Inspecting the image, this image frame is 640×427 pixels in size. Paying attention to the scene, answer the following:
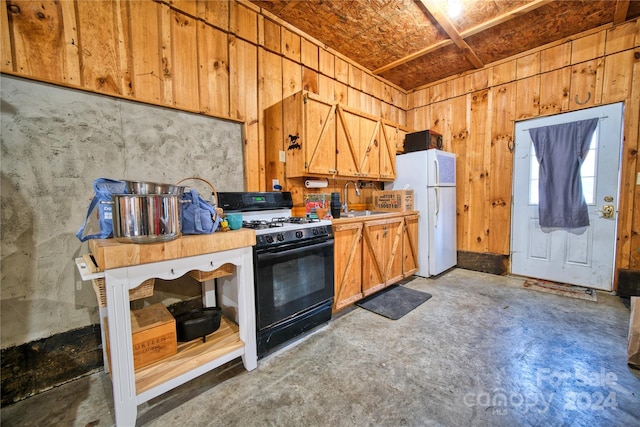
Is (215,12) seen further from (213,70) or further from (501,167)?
(501,167)

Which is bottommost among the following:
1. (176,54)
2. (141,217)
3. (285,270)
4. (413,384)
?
(413,384)

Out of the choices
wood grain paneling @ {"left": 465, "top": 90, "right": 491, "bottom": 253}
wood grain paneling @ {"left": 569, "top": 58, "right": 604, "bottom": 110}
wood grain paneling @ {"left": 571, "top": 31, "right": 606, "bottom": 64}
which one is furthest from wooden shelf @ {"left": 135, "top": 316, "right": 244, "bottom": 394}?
wood grain paneling @ {"left": 571, "top": 31, "right": 606, "bottom": 64}

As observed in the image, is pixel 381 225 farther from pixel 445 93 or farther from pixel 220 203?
pixel 445 93

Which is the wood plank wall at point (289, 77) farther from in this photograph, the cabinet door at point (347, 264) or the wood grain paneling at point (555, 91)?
the cabinet door at point (347, 264)

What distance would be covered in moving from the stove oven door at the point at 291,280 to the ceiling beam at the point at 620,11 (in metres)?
3.79

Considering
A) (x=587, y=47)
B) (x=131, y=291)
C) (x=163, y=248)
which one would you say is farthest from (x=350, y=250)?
(x=587, y=47)

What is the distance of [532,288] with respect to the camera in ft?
10.8

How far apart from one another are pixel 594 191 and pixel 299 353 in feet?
13.0

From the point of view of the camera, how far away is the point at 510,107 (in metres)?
3.70

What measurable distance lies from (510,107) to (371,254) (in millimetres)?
3041

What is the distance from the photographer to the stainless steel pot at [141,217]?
1.29 metres

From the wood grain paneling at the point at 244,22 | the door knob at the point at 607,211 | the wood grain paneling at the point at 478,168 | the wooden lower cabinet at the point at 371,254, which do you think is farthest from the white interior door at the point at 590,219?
the wood grain paneling at the point at 244,22

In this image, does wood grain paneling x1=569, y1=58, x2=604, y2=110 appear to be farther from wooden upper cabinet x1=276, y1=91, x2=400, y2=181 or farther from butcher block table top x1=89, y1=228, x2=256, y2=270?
butcher block table top x1=89, y1=228, x2=256, y2=270

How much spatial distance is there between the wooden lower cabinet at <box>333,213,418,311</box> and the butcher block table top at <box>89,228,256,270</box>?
109cm
